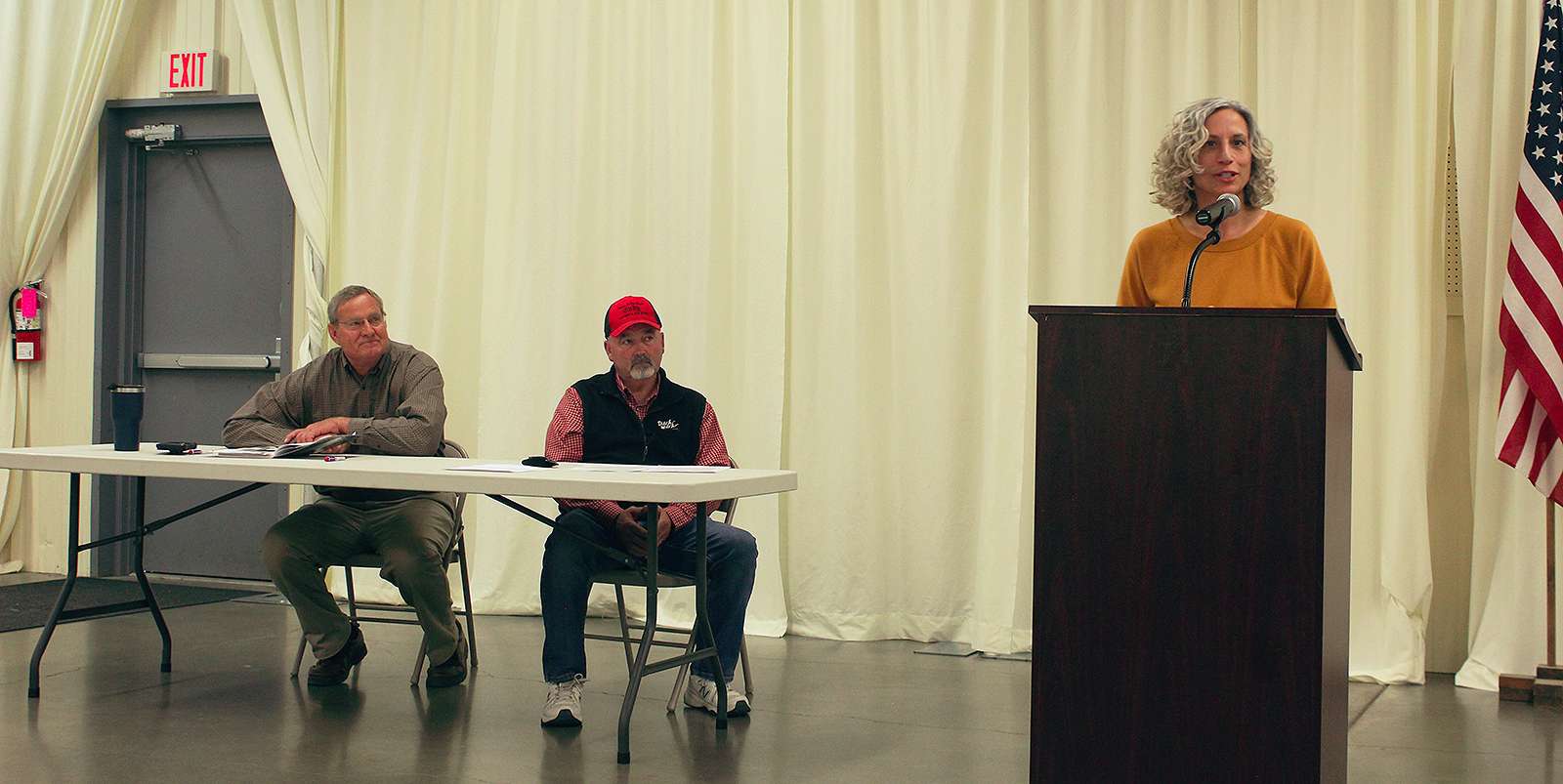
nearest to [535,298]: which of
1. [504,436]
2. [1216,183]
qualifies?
[504,436]

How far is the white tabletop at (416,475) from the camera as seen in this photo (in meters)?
3.12

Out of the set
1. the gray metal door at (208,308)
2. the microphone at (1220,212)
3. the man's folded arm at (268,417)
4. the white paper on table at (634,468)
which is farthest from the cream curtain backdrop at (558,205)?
the microphone at (1220,212)

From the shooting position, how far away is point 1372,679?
4508mm

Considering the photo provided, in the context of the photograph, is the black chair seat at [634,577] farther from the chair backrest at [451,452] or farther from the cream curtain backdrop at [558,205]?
the cream curtain backdrop at [558,205]

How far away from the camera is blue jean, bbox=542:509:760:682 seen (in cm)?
360

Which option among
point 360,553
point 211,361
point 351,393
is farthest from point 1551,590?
point 211,361

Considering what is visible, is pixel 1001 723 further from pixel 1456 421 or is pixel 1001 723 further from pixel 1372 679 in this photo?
pixel 1456 421

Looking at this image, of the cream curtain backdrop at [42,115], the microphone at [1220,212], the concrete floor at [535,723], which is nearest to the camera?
the microphone at [1220,212]

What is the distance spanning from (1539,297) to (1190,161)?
2055 mm

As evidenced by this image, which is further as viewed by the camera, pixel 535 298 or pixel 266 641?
pixel 535 298

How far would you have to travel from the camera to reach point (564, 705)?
3.64 metres

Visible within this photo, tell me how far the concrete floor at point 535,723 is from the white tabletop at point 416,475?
2.14 ft

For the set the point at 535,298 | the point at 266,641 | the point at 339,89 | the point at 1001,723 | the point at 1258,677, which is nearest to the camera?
the point at 1258,677

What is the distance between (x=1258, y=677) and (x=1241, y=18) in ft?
11.1
